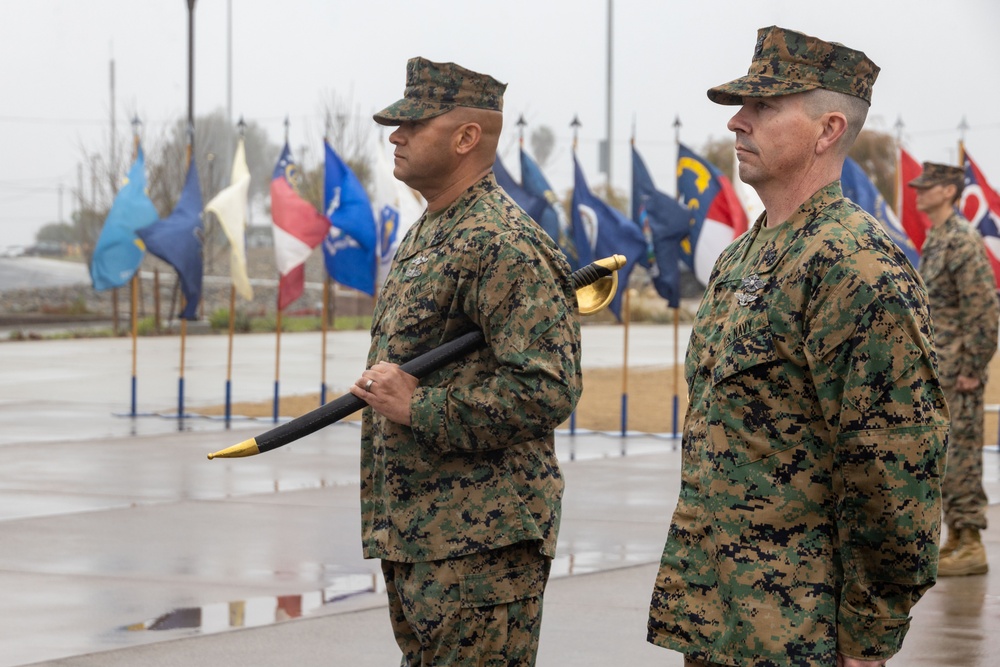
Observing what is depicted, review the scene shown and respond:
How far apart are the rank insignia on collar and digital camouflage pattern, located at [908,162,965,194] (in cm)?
487

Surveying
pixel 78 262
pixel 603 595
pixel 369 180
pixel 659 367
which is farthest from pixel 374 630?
pixel 78 262

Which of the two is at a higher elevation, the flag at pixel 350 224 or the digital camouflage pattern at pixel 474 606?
the flag at pixel 350 224

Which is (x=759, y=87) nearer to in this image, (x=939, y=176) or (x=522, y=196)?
(x=939, y=176)

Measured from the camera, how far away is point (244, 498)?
30.8 feet

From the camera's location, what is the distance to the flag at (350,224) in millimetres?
14109

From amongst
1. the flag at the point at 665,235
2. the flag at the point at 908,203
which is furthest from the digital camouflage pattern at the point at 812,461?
the flag at the point at 908,203

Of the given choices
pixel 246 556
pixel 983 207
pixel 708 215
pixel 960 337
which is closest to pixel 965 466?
pixel 960 337

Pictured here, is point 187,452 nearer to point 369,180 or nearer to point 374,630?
point 374,630

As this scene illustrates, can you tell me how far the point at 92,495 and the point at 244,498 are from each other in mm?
1013

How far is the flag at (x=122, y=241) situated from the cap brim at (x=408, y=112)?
11032 mm

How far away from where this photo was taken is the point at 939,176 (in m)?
7.38

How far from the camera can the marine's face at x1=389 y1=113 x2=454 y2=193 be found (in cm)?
362

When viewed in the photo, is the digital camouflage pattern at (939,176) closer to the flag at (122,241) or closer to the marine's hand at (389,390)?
the marine's hand at (389,390)

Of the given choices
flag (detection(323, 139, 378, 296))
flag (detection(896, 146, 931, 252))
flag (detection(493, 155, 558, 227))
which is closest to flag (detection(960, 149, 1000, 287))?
flag (detection(896, 146, 931, 252))
